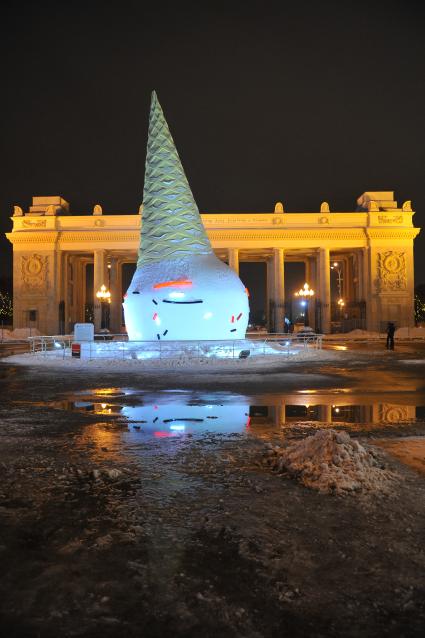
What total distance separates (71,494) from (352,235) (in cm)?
6395

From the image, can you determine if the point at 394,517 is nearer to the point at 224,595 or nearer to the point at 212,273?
the point at 224,595

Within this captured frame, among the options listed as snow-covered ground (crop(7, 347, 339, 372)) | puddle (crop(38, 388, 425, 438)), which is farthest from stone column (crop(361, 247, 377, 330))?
puddle (crop(38, 388, 425, 438))

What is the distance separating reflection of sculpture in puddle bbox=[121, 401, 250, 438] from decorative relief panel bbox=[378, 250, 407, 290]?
58348mm

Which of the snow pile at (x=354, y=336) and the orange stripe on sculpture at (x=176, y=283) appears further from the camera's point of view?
the snow pile at (x=354, y=336)

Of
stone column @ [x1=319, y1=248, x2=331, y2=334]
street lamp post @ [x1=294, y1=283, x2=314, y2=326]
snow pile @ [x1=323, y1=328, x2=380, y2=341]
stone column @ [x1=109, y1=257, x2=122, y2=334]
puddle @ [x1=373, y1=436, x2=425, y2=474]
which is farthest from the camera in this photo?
stone column @ [x1=109, y1=257, x2=122, y2=334]

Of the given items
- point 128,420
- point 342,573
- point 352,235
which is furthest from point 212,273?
point 352,235

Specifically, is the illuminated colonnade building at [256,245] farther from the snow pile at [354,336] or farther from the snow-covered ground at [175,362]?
the snow-covered ground at [175,362]

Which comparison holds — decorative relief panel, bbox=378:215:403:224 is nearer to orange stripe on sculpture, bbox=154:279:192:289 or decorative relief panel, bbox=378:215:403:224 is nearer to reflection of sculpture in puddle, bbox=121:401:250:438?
orange stripe on sculpture, bbox=154:279:192:289

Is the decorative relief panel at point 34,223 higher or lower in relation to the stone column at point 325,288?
higher

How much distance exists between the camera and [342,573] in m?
3.65

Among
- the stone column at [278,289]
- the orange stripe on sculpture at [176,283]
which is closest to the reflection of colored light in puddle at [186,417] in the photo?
the orange stripe on sculpture at [176,283]

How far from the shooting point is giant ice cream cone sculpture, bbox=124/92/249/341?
2423 centimetres

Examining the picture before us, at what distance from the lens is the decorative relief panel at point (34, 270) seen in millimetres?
65188

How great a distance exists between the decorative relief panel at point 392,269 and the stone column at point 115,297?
3425 cm
